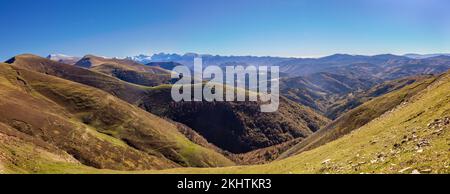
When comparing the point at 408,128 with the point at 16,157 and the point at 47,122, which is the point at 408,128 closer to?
the point at 16,157

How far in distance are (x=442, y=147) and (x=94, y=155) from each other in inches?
5204

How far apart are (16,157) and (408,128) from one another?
208 feet

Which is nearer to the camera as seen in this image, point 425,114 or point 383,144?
point 383,144

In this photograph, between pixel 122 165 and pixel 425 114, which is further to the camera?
pixel 122 165
